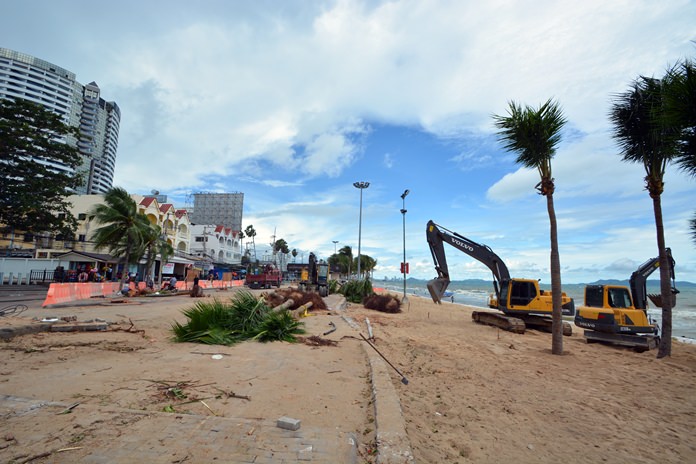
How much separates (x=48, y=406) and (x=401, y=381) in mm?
4880

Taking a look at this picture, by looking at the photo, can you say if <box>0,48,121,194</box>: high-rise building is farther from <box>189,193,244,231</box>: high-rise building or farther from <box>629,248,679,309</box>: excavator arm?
<box>629,248,679,309</box>: excavator arm

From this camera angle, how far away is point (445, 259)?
1647 centimetres

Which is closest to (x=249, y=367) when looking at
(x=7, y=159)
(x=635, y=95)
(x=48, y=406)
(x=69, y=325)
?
(x=48, y=406)

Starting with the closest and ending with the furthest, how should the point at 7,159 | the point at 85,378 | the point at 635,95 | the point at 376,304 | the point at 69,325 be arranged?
the point at 85,378 → the point at 69,325 → the point at 635,95 → the point at 376,304 → the point at 7,159

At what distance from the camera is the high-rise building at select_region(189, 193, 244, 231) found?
3888 inches

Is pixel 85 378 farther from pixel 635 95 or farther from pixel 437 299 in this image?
pixel 635 95

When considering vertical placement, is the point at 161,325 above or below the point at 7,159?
below

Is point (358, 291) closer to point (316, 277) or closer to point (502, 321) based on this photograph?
point (316, 277)

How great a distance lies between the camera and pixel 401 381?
20.0 ft

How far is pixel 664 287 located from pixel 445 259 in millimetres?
7872

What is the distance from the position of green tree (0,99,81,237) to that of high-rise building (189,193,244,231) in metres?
73.5

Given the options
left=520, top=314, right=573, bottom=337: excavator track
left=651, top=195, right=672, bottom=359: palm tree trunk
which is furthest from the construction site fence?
left=651, top=195, right=672, bottom=359: palm tree trunk

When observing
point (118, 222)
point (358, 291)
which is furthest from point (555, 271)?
point (118, 222)

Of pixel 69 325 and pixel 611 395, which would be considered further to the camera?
pixel 69 325
